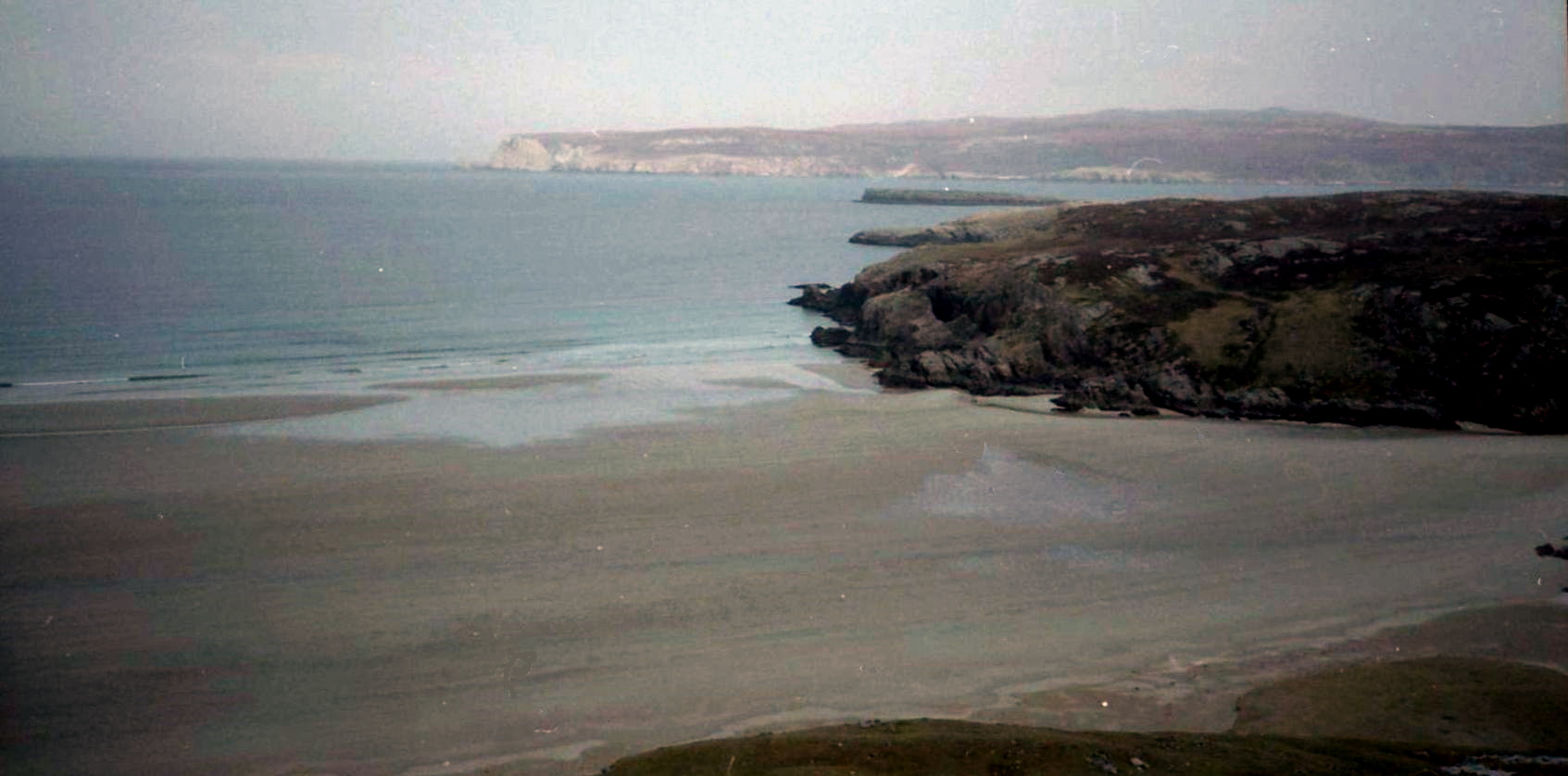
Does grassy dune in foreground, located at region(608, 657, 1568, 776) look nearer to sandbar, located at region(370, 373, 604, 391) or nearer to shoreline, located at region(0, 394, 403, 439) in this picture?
shoreline, located at region(0, 394, 403, 439)

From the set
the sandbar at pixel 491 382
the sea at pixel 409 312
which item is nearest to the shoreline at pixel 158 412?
the sea at pixel 409 312

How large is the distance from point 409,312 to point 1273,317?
33951 millimetres

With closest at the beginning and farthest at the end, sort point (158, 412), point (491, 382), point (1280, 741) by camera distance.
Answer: point (1280, 741) → point (158, 412) → point (491, 382)

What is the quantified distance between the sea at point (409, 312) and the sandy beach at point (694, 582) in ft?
17.3

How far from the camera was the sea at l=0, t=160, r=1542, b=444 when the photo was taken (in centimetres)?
3097

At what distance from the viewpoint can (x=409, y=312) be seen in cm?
4628

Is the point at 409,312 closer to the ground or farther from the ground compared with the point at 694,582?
farther from the ground

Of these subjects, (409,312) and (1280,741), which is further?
(409,312)

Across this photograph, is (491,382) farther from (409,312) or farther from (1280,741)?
(1280,741)

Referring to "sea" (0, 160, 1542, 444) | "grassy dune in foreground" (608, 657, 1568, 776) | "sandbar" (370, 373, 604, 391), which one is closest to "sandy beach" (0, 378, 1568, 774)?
"grassy dune in foreground" (608, 657, 1568, 776)

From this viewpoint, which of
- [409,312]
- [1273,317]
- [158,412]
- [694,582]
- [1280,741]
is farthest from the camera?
[409,312]

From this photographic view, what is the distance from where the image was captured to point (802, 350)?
39125 mm

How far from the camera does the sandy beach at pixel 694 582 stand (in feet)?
41.0

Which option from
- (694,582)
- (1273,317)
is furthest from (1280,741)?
(1273,317)
